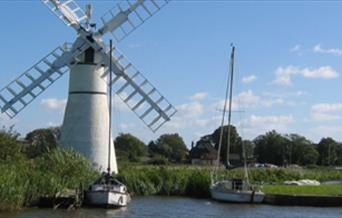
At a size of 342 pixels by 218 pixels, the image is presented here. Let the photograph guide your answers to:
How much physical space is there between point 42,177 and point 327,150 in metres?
120

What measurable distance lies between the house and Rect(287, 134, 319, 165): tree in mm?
17340

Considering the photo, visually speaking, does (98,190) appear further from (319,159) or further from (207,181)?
(319,159)

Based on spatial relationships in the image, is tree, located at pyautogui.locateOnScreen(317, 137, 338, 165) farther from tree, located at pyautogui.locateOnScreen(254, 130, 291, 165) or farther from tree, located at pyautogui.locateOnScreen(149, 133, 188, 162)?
tree, located at pyautogui.locateOnScreen(149, 133, 188, 162)

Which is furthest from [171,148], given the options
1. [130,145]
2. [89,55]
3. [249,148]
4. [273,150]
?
[89,55]

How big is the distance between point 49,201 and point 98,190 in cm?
284

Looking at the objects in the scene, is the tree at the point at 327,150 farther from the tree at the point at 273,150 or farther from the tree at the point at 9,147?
the tree at the point at 9,147

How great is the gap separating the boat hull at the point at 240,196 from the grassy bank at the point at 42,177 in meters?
8.43

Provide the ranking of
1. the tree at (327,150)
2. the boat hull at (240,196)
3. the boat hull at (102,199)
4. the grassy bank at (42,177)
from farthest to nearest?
the tree at (327,150), the boat hull at (240,196), the boat hull at (102,199), the grassy bank at (42,177)

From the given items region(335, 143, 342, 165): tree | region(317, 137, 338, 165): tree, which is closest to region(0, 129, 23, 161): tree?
region(317, 137, 338, 165): tree

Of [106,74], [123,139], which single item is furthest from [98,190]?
[123,139]

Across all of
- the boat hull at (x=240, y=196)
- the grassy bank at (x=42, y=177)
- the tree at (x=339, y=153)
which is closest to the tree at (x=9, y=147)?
the grassy bank at (x=42, y=177)

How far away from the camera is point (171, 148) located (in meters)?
135

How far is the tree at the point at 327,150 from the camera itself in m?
143

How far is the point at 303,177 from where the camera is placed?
6138 cm
